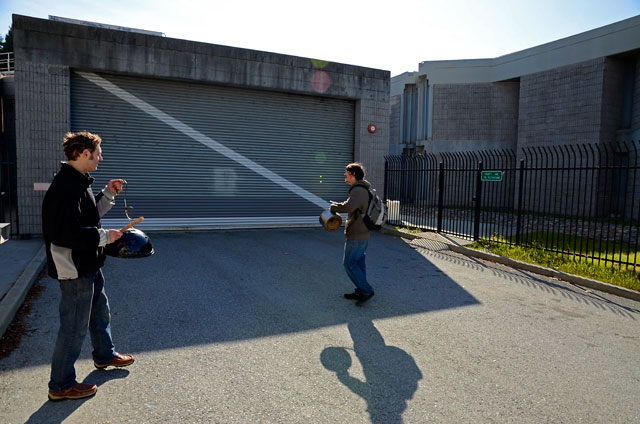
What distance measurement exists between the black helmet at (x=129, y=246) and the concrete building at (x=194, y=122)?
27.6 feet

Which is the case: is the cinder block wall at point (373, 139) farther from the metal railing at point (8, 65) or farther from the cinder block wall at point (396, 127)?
the metal railing at point (8, 65)

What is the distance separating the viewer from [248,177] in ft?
44.0

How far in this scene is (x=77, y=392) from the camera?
3344mm

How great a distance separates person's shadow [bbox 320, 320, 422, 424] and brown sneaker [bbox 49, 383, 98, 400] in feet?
6.25

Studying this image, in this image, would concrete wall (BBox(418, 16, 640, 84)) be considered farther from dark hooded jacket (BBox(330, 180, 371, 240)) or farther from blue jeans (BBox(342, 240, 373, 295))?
blue jeans (BBox(342, 240, 373, 295))

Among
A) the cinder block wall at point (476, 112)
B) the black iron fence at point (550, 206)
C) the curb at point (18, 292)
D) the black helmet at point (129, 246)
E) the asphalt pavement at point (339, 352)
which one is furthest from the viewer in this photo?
the cinder block wall at point (476, 112)

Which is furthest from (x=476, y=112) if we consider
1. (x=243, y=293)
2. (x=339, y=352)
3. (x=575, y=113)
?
(x=339, y=352)

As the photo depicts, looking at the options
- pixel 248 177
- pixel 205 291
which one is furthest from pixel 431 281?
pixel 248 177

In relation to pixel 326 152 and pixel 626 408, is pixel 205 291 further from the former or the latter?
pixel 326 152

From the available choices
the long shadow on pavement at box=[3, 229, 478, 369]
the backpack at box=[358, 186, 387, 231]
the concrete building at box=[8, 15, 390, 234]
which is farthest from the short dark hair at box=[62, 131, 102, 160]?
the concrete building at box=[8, 15, 390, 234]

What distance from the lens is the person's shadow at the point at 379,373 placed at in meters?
3.34

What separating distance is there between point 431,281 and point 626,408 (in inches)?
160

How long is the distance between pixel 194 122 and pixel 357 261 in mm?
8443

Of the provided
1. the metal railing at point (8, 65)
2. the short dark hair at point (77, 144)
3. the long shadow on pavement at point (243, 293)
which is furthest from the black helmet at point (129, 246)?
the metal railing at point (8, 65)
